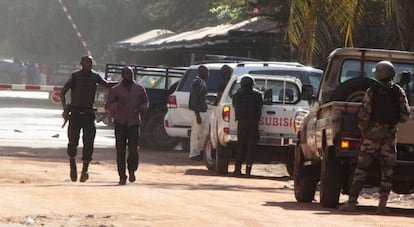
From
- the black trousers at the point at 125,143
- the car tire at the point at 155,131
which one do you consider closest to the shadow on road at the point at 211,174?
the black trousers at the point at 125,143

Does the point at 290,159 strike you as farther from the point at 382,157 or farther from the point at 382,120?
the point at 382,120

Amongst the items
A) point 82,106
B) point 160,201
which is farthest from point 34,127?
point 160,201

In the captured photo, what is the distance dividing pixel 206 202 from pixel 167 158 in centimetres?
1178

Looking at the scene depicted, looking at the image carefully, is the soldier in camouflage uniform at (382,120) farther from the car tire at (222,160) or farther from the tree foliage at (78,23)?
the tree foliage at (78,23)

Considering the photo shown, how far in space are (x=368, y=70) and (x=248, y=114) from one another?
5.47m

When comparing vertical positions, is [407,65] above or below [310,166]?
above

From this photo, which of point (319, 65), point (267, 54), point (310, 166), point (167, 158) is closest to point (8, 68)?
point (267, 54)

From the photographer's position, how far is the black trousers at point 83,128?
62.3ft

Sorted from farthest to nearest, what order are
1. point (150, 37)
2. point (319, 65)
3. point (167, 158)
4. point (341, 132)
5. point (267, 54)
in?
1. point (150, 37)
2. point (267, 54)
3. point (319, 65)
4. point (167, 158)
5. point (341, 132)

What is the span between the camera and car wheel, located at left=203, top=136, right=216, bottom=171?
23.4 metres

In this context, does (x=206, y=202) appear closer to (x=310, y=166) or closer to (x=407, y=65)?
(x=310, y=166)

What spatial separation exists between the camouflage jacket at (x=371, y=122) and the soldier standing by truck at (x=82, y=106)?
5716 millimetres

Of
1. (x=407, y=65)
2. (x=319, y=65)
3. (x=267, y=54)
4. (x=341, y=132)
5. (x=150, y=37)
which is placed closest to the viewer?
(x=341, y=132)

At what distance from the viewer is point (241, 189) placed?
18594 mm
